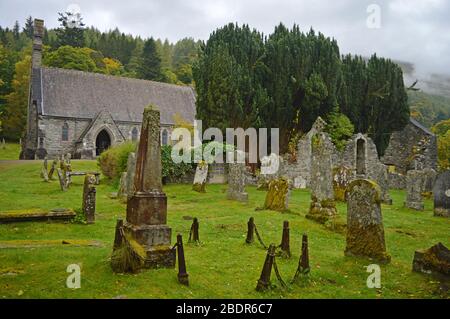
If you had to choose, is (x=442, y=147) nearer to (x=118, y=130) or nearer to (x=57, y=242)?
(x=118, y=130)

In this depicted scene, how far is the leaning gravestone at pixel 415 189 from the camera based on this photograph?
15188 millimetres

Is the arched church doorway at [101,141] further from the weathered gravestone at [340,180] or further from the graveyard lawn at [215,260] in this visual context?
the weathered gravestone at [340,180]

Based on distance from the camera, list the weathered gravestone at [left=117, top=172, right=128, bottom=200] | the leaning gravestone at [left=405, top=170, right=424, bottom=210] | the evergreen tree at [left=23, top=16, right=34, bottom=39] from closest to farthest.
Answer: the weathered gravestone at [left=117, top=172, right=128, bottom=200] < the leaning gravestone at [left=405, top=170, right=424, bottom=210] < the evergreen tree at [left=23, top=16, right=34, bottom=39]

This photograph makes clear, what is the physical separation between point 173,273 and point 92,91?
1479 inches

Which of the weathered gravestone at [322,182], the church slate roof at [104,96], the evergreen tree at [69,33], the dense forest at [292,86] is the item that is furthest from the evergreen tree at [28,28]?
the weathered gravestone at [322,182]

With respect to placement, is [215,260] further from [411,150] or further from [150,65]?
[150,65]

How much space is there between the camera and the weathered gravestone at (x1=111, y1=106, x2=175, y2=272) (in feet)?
20.5

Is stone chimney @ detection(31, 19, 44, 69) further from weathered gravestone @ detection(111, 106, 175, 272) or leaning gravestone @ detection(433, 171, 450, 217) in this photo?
leaning gravestone @ detection(433, 171, 450, 217)

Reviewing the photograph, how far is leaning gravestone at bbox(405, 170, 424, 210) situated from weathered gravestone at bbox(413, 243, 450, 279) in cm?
946

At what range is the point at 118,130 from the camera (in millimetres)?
37562

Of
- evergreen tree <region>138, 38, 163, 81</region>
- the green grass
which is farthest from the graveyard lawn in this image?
evergreen tree <region>138, 38, 163, 81</region>

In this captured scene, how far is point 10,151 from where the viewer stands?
141ft

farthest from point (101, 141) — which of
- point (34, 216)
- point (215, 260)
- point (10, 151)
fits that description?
Answer: point (215, 260)
